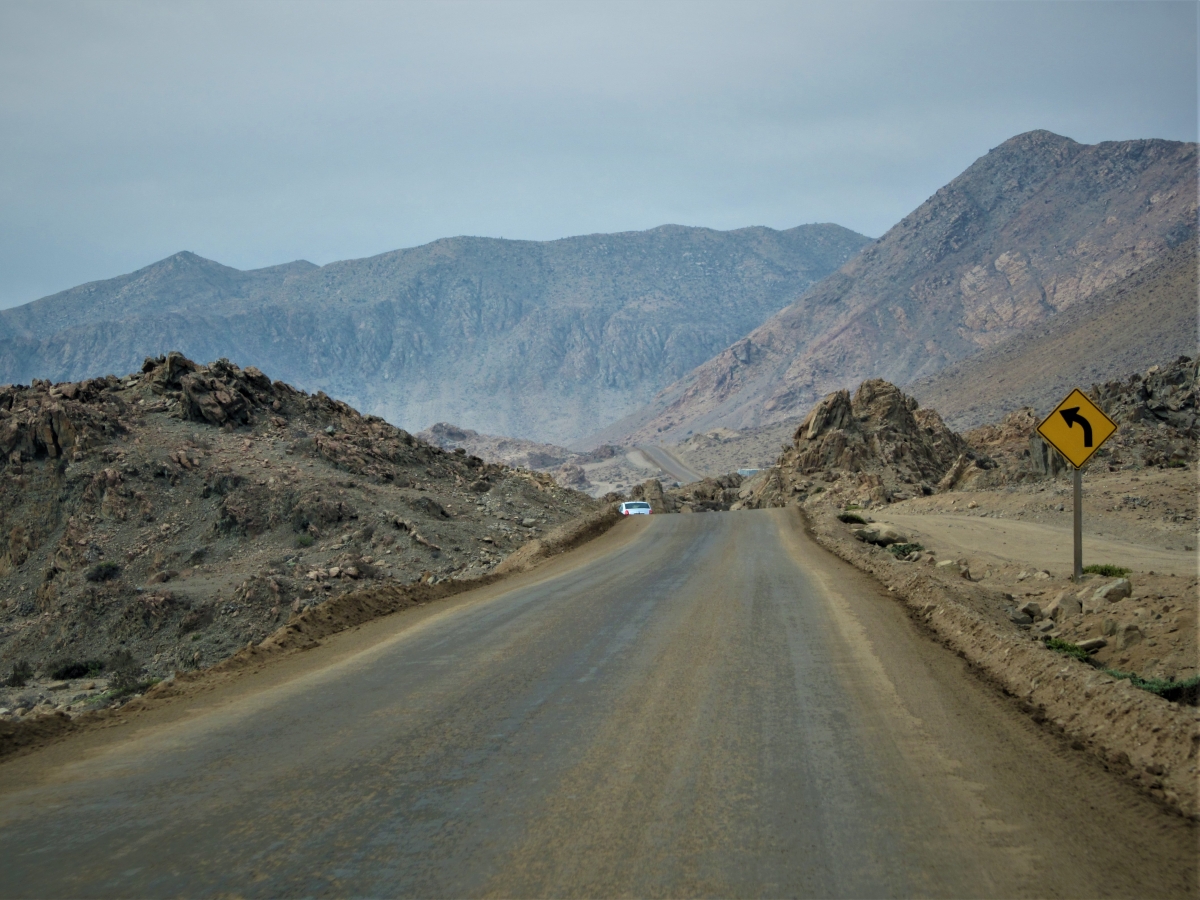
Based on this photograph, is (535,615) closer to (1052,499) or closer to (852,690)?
(852,690)

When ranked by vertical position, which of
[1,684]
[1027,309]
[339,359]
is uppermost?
[339,359]

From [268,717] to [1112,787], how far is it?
20.5ft

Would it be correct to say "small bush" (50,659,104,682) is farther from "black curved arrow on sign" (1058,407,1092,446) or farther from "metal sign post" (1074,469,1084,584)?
"black curved arrow on sign" (1058,407,1092,446)

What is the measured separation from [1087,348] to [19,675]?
318ft

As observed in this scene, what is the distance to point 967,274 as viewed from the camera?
13525 centimetres

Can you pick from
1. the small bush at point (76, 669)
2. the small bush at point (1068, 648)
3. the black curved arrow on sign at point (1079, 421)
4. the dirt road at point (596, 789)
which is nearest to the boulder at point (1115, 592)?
the small bush at point (1068, 648)

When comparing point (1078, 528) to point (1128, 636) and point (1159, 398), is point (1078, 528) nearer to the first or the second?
point (1128, 636)

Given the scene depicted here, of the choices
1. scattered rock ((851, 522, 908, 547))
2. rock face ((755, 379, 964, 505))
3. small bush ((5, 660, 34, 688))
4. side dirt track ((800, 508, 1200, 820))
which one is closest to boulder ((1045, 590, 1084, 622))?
side dirt track ((800, 508, 1200, 820))

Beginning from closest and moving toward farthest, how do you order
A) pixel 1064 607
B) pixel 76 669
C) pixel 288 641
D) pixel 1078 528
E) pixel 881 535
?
pixel 288 641 < pixel 1064 607 < pixel 1078 528 < pixel 76 669 < pixel 881 535

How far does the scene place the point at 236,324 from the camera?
193000mm

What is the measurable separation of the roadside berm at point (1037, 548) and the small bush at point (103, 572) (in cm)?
1749

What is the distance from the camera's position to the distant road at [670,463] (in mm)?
103188

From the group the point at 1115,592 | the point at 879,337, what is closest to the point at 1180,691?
the point at 1115,592

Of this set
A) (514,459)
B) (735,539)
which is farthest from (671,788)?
(514,459)
